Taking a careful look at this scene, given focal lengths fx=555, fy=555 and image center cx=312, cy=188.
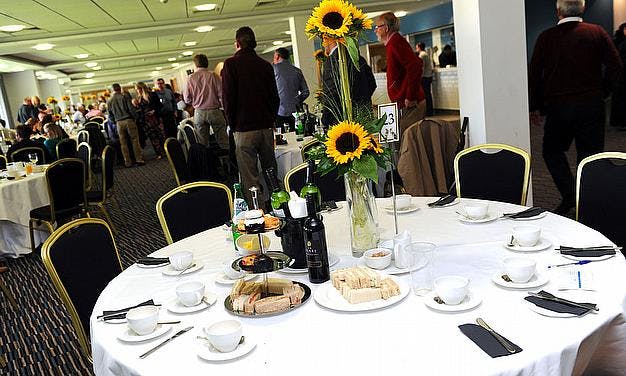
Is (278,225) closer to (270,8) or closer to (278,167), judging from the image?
(278,167)

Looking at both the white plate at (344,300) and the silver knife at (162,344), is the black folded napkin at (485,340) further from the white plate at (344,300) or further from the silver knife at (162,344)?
the silver knife at (162,344)

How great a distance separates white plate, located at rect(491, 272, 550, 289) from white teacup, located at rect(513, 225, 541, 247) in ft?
0.74

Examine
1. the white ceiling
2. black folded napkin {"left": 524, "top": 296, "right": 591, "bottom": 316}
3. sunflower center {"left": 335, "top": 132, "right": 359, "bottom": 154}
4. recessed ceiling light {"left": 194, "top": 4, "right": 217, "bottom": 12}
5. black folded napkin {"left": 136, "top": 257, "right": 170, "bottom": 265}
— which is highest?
recessed ceiling light {"left": 194, "top": 4, "right": 217, "bottom": 12}

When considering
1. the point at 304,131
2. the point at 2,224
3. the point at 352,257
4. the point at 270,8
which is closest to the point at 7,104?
the point at 270,8

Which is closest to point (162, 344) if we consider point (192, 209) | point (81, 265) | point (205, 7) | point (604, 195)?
point (81, 265)

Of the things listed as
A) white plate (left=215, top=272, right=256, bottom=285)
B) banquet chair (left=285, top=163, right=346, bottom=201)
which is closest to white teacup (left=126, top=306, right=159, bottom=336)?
white plate (left=215, top=272, right=256, bottom=285)

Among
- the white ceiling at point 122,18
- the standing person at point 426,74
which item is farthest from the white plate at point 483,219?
the standing person at point 426,74

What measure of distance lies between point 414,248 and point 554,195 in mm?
3841

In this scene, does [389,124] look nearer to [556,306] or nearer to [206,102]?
[556,306]

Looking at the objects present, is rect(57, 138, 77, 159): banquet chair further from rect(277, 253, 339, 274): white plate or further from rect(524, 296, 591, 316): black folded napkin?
rect(524, 296, 591, 316): black folded napkin

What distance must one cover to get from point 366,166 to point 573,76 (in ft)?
9.63

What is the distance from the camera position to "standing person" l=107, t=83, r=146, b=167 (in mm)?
10688

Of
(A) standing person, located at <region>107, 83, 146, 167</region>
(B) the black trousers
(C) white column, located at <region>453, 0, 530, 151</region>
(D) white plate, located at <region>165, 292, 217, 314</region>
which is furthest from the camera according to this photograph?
(A) standing person, located at <region>107, 83, 146, 167</region>

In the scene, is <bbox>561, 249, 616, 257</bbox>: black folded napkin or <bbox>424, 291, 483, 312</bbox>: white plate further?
<bbox>561, 249, 616, 257</bbox>: black folded napkin
